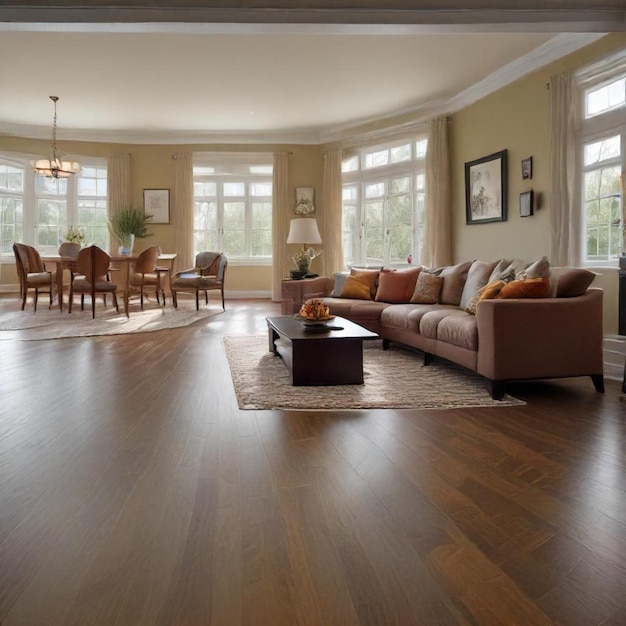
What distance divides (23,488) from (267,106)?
771cm

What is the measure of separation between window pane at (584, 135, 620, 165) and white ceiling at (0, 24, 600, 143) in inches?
38.3

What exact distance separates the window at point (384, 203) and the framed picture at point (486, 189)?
4.45 feet

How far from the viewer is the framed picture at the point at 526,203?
249 inches

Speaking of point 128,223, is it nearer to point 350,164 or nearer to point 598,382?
point 350,164

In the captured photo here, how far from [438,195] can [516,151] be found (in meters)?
1.70

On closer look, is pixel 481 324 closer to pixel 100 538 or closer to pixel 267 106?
pixel 100 538

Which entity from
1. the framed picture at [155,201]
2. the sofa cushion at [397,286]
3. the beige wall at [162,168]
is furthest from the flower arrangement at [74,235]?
the sofa cushion at [397,286]

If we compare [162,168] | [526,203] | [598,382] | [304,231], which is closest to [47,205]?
[162,168]

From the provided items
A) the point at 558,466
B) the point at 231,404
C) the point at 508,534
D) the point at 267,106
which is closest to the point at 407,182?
the point at 267,106

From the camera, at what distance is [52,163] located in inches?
338

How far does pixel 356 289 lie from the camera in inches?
252

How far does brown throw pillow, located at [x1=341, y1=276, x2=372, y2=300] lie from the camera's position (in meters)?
6.37

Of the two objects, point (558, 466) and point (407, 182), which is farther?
point (407, 182)

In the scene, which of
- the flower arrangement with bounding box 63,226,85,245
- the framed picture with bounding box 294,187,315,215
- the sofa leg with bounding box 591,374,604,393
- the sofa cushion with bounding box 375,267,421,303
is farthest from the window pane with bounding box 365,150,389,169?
the sofa leg with bounding box 591,374,604,393
